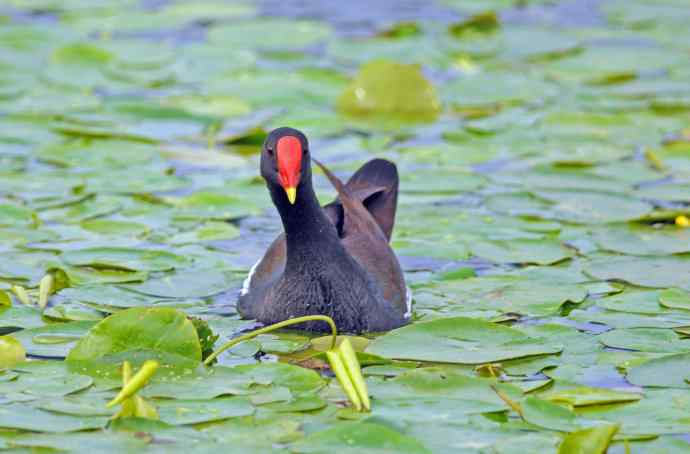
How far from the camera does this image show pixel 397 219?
22.2 feet

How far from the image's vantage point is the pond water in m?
4.24

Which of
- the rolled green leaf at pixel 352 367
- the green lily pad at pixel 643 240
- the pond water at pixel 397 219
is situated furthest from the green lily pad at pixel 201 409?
the green lily pad at pixel 643 240

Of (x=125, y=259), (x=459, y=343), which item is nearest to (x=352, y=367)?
A: (x=459, y=343)

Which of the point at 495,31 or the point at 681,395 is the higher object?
the point at 495,31

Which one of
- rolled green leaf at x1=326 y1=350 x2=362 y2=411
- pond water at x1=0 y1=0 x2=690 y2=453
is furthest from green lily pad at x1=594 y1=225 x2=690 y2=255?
rolled green leaf at x1=326 y1=350 x2=362 y2=411

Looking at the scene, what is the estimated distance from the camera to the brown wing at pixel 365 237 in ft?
18.2

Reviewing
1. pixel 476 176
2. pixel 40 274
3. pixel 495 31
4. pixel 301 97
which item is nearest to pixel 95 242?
pixel 40 274

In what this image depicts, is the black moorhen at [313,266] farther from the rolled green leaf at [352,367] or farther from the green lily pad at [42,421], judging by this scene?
the green lily pad at [42,421]

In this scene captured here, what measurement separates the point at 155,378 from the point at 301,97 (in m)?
4.35

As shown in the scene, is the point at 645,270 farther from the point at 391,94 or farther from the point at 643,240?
the point at 391,94

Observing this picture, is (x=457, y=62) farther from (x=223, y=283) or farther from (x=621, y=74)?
(x=223, y=283)

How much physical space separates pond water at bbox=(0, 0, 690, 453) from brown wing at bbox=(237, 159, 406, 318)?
156 mm

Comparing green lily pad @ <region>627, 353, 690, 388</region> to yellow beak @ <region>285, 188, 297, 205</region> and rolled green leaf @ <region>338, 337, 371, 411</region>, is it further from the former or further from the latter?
yellow beak @ <region>285, 188, 297, 205</region>

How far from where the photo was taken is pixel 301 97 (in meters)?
8.61
